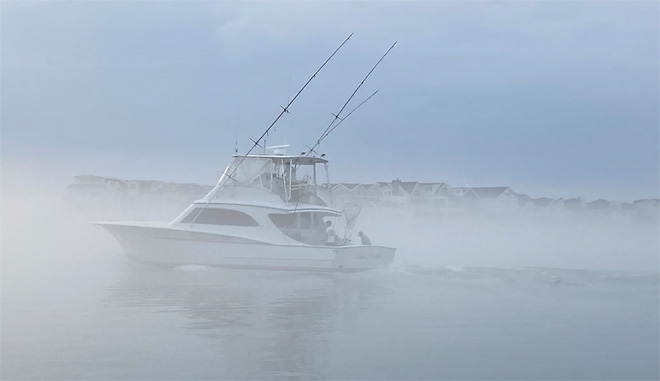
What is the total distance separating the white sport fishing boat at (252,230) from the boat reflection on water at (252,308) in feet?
1.26

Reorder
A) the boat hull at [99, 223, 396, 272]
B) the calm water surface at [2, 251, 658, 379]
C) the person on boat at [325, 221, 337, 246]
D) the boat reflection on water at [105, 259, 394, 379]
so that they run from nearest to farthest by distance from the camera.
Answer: the calm water surface at [2, 251, 658, 379], the boat reflection on water at [105, 259, 394, 379], the boat hull at [99, 223, 396, 272], the person on boat at [325, 221, 337, 246]

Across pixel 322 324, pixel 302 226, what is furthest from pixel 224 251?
pixel 322 324

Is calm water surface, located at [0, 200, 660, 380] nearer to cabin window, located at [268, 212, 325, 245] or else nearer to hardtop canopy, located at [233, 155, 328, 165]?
cabin window, located at [268, 212, 325, 245]

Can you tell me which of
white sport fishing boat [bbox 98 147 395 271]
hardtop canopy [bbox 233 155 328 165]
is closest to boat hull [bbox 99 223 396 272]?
white sport fishing boat [bbox 98 147 395 271]

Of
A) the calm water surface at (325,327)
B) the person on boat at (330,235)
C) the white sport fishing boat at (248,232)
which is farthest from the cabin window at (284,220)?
the calm water surface at (325,327)

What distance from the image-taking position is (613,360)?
36.0 ft

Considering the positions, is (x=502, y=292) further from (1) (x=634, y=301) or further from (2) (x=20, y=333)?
(2) (x=20, y=333)

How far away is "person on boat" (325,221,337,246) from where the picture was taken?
2245 centimetres

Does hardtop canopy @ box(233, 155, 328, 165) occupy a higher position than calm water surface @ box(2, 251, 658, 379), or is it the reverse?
hardtop canopy @ box(233, 155, 328, 165)

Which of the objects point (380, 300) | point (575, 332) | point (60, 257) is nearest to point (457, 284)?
point (380, 300)

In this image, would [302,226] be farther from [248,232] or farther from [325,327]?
[325,327]

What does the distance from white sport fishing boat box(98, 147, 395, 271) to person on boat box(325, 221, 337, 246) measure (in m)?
0.47

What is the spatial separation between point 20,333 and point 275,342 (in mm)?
3976

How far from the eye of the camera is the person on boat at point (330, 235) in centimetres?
2245
